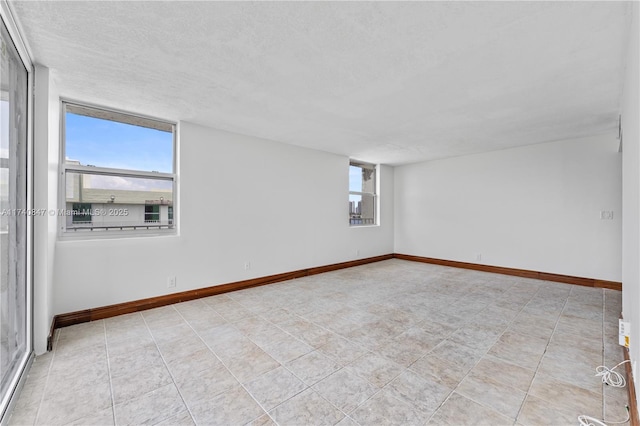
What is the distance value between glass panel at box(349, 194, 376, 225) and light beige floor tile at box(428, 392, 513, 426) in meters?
4.37

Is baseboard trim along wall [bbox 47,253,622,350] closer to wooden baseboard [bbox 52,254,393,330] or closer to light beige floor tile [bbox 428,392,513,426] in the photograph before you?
wooden baseboard [bbox 52,254,393,330]

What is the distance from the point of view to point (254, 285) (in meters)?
4.21

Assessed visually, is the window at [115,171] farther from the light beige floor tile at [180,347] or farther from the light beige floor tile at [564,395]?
the light beige floor tile at [564,395]

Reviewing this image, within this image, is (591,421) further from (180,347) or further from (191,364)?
(180,347)

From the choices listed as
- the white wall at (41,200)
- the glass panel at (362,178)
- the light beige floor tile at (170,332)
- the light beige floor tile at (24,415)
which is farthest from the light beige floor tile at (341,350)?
the glass panel at (362,178)

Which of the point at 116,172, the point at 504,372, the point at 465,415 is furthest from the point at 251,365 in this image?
the point at 116,172

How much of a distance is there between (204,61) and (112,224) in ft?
7.31

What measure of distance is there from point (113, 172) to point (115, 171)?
0.9 inches

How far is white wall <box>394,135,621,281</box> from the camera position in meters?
4.13

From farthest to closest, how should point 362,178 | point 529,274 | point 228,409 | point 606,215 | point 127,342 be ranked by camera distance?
1. point 362,178
2. point 529,274
3. point 606,215
4. point 127,342
5. point 228,409

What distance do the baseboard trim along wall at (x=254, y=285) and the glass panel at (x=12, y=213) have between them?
477mm


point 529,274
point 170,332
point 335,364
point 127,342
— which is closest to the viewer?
point 335,364

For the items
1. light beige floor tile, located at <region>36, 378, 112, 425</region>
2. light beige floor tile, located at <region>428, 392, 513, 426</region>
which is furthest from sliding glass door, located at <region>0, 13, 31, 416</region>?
light beige floor tile, located at <region>428, 392, 513, 426</region>

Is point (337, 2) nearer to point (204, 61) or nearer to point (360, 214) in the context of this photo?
point (204, 61)
